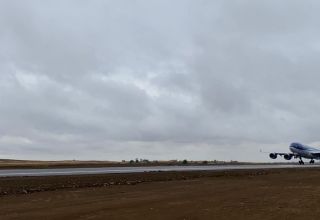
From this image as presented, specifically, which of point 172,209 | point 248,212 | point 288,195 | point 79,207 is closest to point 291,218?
point 248,212

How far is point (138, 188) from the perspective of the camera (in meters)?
35.2

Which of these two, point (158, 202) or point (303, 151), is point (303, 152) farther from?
point (158, 202)

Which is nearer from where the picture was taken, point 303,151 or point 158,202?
point 158,202

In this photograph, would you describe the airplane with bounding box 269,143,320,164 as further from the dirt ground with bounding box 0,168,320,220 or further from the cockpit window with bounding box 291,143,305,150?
the dirt ground with bounding box 0,168,320,220

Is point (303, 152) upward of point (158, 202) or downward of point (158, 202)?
upward

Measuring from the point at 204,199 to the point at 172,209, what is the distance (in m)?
3.82

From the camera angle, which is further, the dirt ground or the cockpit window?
the cockpit window

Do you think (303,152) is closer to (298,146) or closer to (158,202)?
(298,146)

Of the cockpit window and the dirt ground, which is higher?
the cockpit window

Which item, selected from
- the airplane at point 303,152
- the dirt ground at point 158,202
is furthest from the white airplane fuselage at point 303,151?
the dirt ground at point 158,202

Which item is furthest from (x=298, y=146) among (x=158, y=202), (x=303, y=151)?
(x=158, y=202)

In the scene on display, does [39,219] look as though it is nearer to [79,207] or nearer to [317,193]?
[79,207]

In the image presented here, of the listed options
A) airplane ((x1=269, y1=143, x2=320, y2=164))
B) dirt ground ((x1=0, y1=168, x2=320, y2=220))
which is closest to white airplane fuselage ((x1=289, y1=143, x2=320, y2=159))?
airplane ((x1=269, y1=143, x2=320, y2=164))

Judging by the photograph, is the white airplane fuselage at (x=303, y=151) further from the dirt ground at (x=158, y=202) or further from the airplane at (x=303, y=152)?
the dirt ground at (x=158, y=202)
